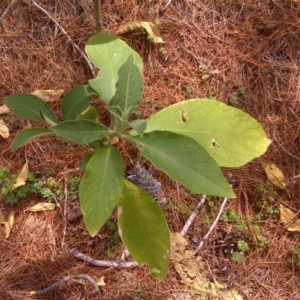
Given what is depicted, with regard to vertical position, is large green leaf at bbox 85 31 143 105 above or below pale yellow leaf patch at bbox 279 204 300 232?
above

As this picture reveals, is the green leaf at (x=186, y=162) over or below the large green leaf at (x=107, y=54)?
below

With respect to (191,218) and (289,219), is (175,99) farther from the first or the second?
(289,219)

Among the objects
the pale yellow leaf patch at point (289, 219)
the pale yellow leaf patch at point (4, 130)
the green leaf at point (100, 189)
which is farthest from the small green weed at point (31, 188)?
the pale yellow leaf patch at point (289, 219)

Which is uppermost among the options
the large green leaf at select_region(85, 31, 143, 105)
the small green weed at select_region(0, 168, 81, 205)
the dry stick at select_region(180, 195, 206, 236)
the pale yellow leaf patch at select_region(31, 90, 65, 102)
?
the large green leaf at select_region(85, 31, 143, 105)

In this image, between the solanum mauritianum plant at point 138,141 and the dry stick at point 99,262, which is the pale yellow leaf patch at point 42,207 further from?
the solanum mauritianum plant at point 138,141

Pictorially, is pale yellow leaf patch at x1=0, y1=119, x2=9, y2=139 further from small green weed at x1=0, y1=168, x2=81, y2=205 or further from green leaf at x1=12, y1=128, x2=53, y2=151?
green leaf at x1=12, y1=128, x2=53, y2=151

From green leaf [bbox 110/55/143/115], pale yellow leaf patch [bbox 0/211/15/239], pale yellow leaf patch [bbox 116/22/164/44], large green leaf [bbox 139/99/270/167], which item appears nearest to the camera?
green leaf [bbox 110/55/143/115]

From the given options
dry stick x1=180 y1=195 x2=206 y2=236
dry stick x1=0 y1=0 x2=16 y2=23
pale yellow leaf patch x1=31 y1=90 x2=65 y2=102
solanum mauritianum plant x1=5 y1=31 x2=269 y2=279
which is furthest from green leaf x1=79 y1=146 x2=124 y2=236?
dry stick x1=0 y1=0 x2=16 y2=23
